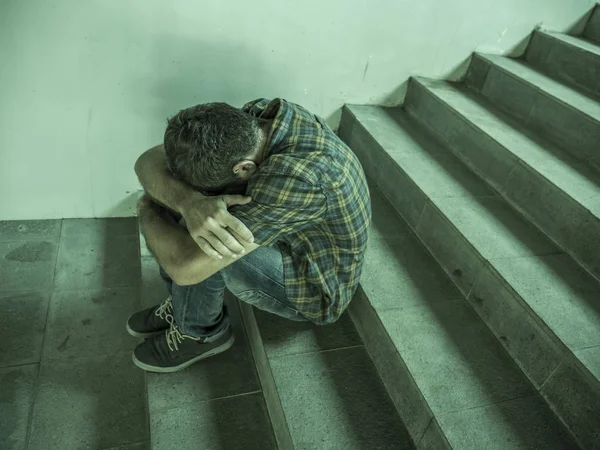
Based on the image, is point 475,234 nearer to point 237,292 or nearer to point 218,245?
point 237,292

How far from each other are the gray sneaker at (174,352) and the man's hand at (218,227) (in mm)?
571

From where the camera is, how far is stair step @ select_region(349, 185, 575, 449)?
47.3 inches

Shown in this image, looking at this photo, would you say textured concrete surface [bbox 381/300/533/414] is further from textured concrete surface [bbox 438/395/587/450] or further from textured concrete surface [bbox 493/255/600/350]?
textured concrete surface [bbox 493/255/600/350]

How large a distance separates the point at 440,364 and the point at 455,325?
0.21 m

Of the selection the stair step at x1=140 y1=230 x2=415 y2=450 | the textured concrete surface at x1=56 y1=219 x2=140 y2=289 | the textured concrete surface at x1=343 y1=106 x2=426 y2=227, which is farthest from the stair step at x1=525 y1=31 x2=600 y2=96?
the textured concrete surface at x1=56 y1=219 x2=140 y2=289

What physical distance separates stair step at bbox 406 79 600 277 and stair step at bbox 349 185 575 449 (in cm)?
49

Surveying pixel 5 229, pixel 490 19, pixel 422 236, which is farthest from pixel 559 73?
pixel 5 229

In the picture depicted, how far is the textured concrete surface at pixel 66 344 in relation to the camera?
1.45 meters

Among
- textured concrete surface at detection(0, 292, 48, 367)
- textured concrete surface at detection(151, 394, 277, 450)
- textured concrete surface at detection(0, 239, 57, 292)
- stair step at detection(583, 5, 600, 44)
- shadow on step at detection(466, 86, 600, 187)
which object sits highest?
stair step at detection(583, 5, 600, 44)

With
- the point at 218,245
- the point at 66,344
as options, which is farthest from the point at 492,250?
the point at 66,344

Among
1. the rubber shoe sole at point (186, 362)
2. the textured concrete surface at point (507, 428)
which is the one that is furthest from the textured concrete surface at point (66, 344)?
the textured concrete surface at point (507, 428)

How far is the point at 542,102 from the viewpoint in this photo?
2059 millimetres

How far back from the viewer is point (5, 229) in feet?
7.14

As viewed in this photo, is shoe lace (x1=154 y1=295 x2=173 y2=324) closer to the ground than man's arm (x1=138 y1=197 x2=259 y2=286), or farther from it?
closer to the ground
